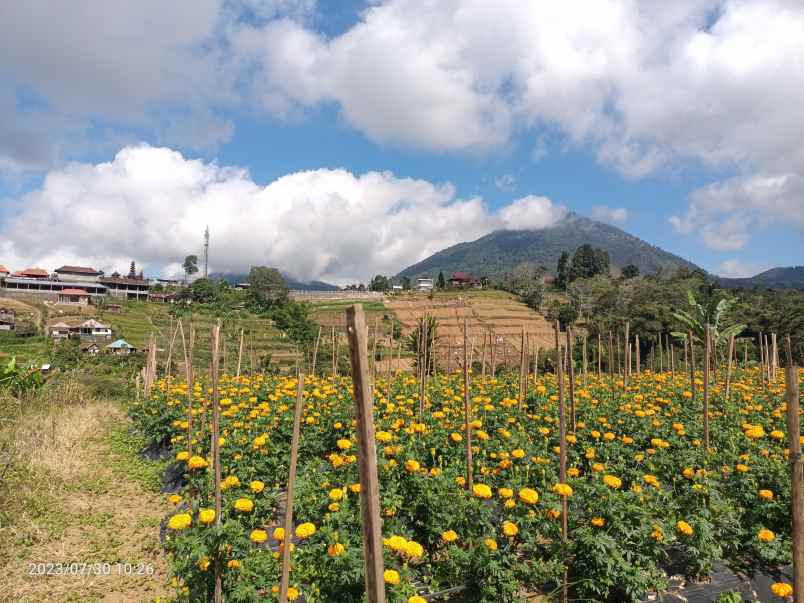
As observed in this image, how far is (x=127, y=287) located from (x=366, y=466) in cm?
8911

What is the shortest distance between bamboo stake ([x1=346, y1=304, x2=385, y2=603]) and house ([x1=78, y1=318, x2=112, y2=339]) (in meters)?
51.7

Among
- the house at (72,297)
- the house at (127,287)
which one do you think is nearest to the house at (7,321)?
the house at (72,297)

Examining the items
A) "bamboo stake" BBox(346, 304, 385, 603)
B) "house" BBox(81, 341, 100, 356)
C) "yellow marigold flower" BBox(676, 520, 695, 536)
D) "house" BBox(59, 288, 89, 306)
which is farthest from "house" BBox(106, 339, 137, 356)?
"bamboo stake" BBox(346, 304, 385, 603)

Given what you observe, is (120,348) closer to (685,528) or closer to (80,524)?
(80,524)

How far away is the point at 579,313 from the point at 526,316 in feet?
26.9

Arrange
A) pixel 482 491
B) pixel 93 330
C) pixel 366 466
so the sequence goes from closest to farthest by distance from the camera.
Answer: pixel 366 466 < pixel 482 491 < pixel 93 330

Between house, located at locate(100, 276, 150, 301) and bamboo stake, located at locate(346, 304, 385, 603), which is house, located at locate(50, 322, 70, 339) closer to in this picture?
house, located at locate(100, 276, 150, 301)

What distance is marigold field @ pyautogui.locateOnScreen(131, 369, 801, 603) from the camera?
3.58m

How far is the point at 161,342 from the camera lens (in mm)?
42906

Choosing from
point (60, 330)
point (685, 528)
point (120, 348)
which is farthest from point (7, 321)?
point (685, 528)

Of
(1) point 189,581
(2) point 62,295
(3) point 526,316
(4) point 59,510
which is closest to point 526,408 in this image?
(1) point 189,581

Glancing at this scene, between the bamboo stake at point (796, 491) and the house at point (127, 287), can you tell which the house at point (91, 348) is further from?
the bamboo stake at point (796, 491)

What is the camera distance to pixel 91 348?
3866cm

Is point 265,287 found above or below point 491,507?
above
